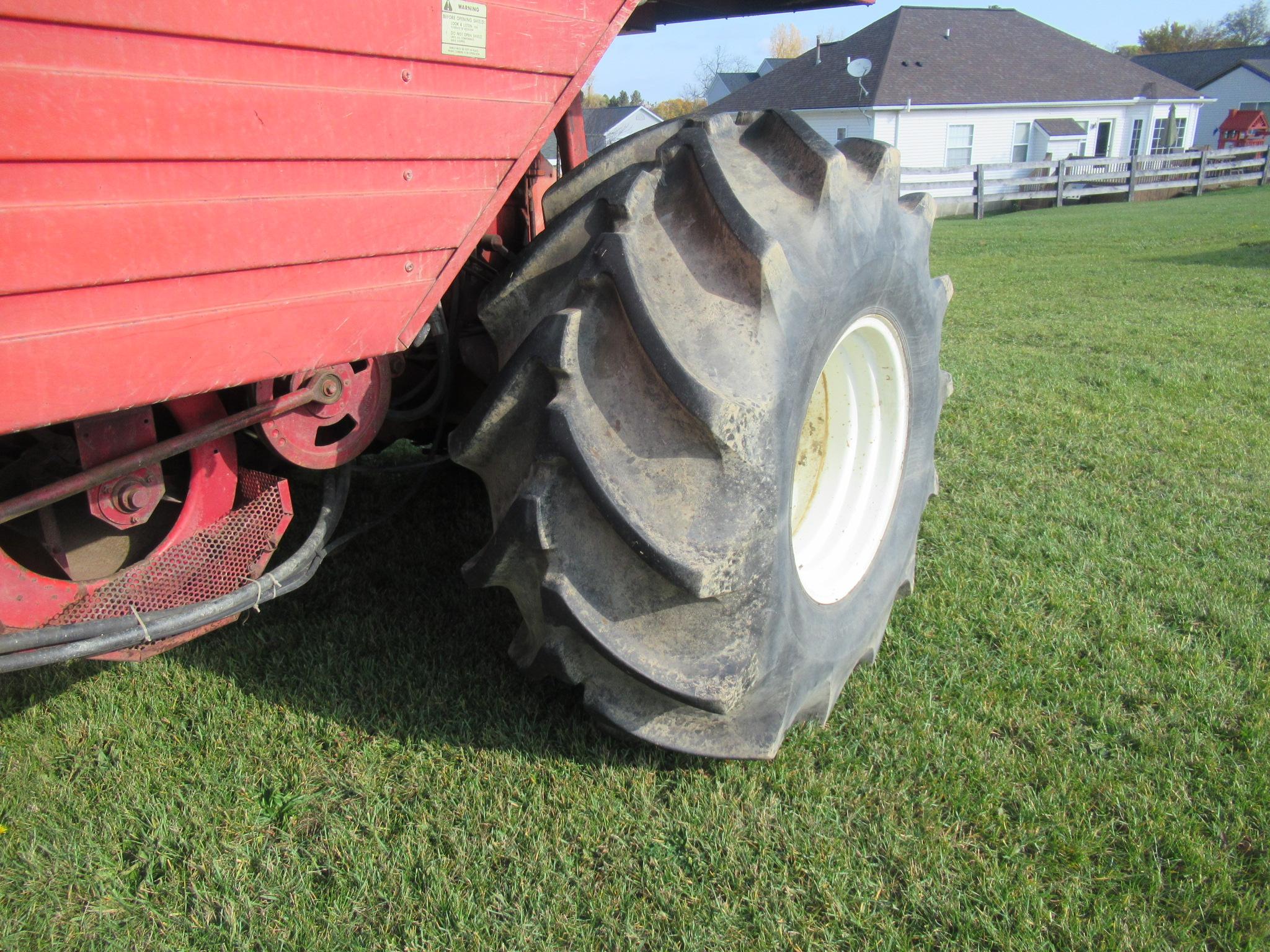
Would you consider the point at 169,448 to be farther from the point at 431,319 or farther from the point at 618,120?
the point at 618,120

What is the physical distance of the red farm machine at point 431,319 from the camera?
1.25m

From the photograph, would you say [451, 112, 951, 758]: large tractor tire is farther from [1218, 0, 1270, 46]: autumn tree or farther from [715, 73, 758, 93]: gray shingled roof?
[1218, 0, 1270, 46]: autumn tree

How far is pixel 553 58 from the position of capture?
1.75 meters

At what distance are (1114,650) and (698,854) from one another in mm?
1438

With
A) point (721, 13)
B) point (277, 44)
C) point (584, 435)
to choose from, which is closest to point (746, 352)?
point (584, 435)

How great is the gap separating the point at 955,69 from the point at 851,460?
100 feet

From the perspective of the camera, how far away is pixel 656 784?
7.24ft

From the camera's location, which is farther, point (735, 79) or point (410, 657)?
point (735, 79)

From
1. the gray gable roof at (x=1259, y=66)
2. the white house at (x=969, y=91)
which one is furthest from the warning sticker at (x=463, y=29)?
the gray gable roof at (x=1259, y=66)

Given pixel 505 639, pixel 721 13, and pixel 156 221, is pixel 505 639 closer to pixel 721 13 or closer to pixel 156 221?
pixel 156 221

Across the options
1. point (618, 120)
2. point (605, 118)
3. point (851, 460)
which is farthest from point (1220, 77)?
point (851, 460)

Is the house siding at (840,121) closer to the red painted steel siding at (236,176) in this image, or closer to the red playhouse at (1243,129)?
the red playhouse at (1243,129)

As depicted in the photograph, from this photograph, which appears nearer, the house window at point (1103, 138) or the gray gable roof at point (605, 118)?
the house window at point (1103, 138)

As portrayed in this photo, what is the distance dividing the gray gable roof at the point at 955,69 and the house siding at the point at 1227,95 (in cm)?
1409
